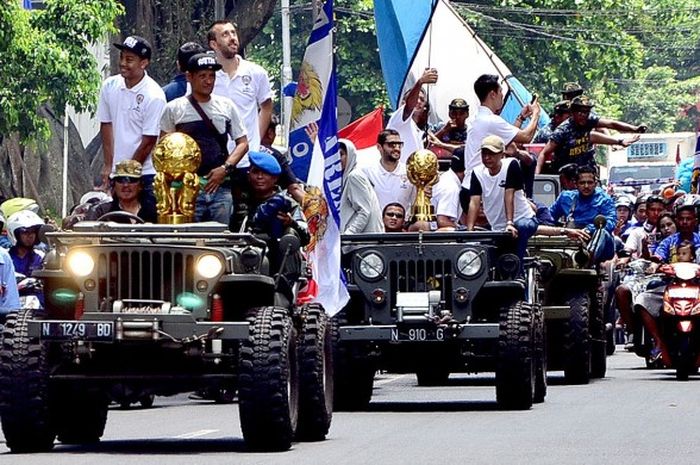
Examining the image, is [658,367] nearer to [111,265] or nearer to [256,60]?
[111,265]

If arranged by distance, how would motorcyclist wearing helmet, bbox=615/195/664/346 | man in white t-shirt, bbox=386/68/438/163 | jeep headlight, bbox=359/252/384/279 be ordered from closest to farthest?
1. jeep headlight, bbox=359/252/384/279
2. man in white t-shirt, bbox=386/68/438/163
3. motorcyclist wearing helmet, bbox=615/195/664/346

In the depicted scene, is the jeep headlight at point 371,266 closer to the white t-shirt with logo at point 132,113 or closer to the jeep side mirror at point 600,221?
the white t-shirt with logo at point 132,113

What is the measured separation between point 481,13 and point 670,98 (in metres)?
38.2

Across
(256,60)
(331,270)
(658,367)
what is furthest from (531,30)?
(331,270)

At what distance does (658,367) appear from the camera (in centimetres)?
2241

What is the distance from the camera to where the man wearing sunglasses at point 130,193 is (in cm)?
1342

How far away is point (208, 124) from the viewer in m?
13.6

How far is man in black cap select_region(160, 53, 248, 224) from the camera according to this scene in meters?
13.4

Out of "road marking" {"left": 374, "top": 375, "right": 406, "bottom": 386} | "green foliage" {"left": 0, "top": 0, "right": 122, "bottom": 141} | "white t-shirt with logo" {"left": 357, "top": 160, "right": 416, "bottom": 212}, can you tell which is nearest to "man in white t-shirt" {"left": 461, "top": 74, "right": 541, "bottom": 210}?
"white t-shirt with logo" {"left": 357, "top": 160, "right": 416, "bottom": 212}

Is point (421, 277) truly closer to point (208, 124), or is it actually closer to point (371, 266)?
point (371, 266)

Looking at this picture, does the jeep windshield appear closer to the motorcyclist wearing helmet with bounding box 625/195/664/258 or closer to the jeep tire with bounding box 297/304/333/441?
the motorcyclist wearing helmet with bounding box 625/195/664/258

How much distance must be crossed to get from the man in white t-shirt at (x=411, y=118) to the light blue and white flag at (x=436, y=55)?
2.32 metres

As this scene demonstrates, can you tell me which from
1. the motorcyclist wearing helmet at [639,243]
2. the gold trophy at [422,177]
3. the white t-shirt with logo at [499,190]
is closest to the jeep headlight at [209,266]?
the white t-shirt with logo at [499,190]

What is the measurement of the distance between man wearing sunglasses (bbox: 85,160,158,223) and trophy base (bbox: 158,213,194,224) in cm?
42
